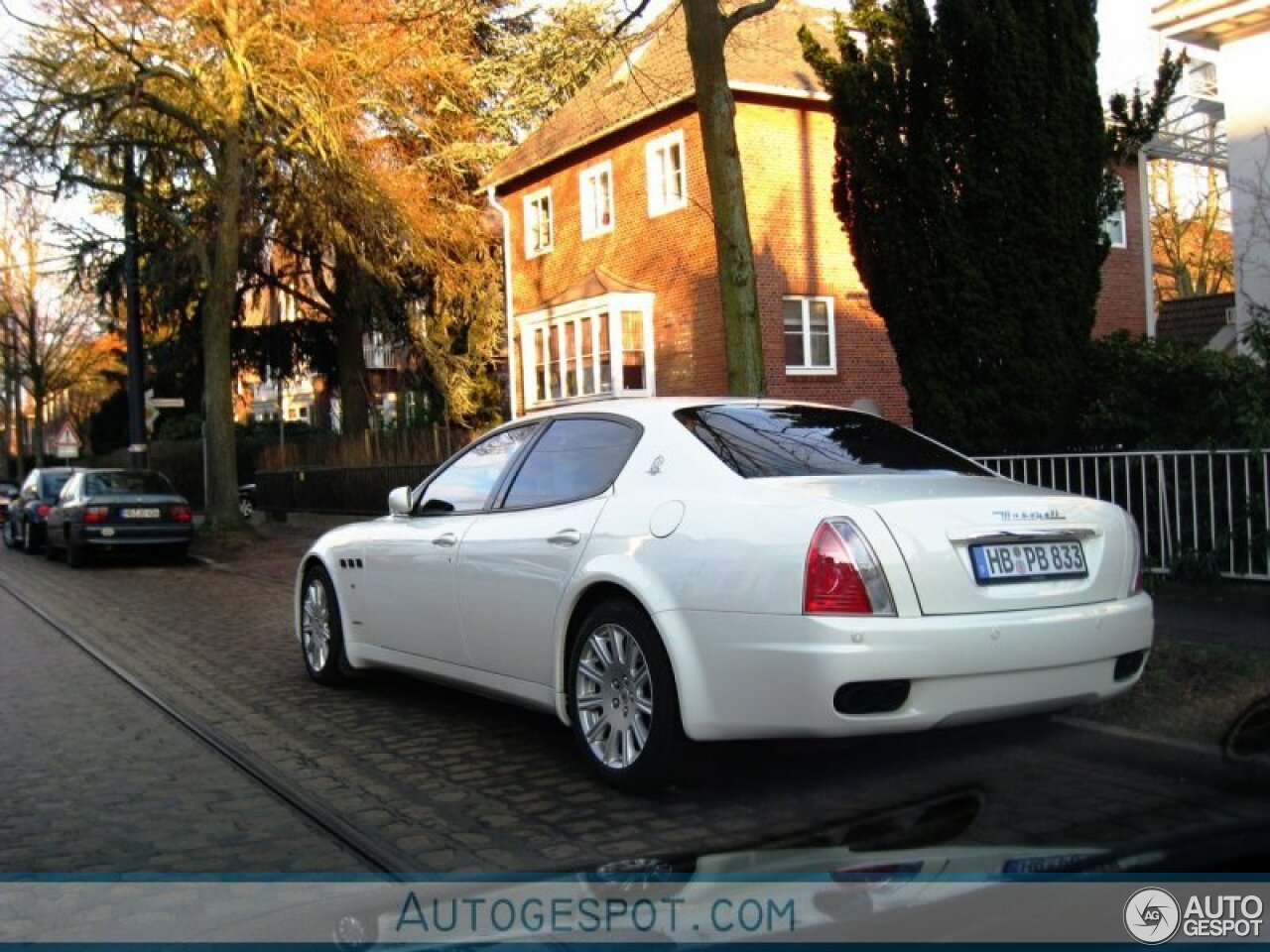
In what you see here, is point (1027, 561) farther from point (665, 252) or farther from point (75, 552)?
point (665, 252)

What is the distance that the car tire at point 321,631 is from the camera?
7270 mm

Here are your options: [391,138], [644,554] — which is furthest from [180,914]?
[391,138]

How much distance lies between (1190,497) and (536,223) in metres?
20.5

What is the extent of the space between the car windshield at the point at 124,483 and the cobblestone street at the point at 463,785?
11.8 metres

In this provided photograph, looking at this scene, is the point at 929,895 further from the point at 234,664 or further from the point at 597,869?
the point at 234,664

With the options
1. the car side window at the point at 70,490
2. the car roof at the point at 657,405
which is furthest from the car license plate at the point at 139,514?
the car roof at the point at 657,405

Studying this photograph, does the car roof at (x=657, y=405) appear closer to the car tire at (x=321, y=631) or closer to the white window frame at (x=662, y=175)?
the car tire at (x=321, y=631)

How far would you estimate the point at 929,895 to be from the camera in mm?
3314

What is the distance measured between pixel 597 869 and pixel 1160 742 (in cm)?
282

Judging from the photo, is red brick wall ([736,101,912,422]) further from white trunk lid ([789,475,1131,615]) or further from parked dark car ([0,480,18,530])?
parked dark car ([0,480,18,530])

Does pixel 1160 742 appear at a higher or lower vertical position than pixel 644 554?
lower

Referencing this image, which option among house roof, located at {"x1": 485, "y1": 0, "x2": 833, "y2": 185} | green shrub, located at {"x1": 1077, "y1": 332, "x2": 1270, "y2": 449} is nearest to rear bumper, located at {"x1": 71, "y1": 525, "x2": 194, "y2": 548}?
house roof, located at {"x1": 485, "y1": 0, "x2": 833, "y2": 185}

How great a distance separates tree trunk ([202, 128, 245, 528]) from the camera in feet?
70.1

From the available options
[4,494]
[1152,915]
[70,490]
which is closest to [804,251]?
[70,490]
